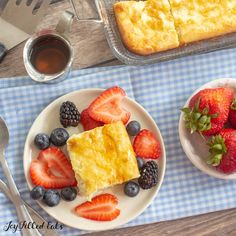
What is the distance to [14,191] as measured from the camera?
1979 mm

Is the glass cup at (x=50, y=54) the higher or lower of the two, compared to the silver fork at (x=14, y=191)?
higher

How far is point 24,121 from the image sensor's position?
2.04 m

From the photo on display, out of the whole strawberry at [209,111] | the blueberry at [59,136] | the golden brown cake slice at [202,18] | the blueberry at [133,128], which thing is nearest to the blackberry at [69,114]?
the blueberry at [59,136]

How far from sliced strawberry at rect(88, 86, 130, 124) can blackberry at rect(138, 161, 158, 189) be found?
0.63 feet

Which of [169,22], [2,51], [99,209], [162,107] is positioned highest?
[2,51]

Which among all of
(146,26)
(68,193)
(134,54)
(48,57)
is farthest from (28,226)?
(146,26)

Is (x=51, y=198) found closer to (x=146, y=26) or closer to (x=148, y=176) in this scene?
(x=148, y=176)

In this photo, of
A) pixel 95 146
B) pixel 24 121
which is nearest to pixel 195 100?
pixel 95 146

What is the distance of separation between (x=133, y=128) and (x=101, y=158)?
17cm

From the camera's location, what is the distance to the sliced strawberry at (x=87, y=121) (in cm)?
199

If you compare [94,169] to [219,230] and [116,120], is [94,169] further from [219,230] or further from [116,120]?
[219,230]

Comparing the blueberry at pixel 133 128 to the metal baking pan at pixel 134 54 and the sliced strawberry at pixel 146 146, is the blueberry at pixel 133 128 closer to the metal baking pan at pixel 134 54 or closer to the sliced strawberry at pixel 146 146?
the sliced strawberry at pixel 146 146

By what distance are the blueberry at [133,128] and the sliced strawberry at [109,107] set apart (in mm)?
27

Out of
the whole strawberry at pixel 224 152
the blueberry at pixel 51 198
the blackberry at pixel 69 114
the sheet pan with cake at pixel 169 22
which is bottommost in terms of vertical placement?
the whole strawberry at pixel 224 152
